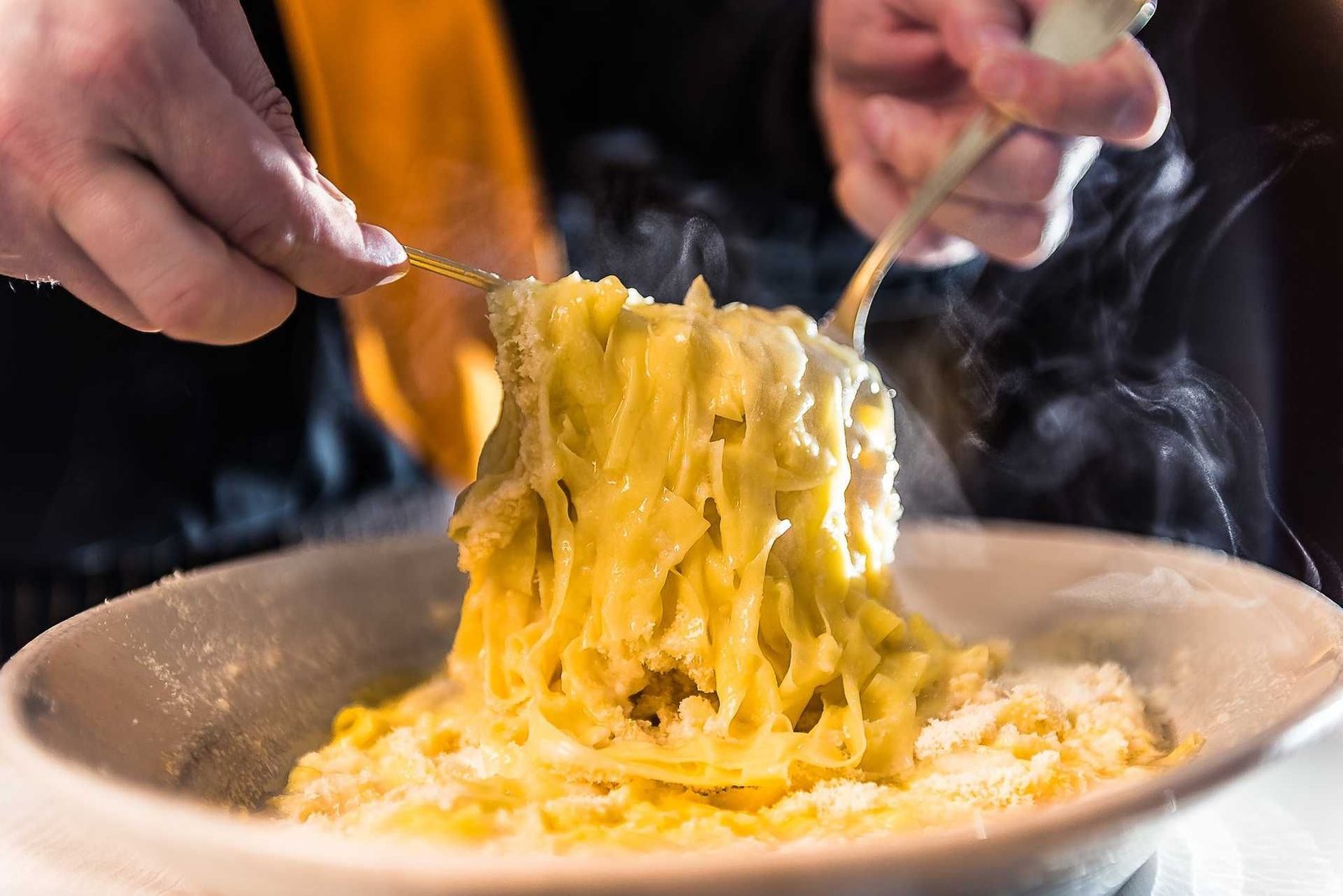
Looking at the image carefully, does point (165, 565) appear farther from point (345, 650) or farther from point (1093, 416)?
point (1093, 416)

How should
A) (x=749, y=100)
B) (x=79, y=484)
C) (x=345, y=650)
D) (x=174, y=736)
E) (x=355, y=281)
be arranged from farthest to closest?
(x=749, y=100) → (x=79, y=484) → (x=345, y=650) → (x=174, y=736) → (x=355, y=281)

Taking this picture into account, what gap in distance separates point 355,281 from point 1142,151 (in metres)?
2.36

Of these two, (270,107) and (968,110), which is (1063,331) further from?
(270,107)

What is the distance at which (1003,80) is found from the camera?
6.18 ft

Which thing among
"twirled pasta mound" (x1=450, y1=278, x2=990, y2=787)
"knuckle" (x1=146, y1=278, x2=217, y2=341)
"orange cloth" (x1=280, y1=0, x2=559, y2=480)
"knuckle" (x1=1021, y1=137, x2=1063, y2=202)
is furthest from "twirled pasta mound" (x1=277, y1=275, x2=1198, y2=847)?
"orange cloth" (x1=280, y1=0, x2=559, y2=480)

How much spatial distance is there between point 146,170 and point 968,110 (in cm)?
186

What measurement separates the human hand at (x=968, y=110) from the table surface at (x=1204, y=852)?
121cm

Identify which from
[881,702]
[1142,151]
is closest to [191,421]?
[881,702]

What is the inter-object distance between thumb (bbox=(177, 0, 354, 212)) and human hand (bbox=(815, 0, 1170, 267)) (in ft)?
4.01

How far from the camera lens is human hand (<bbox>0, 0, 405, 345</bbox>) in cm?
108

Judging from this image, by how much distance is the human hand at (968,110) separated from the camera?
1917mm

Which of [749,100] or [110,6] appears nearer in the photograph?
[110,6]

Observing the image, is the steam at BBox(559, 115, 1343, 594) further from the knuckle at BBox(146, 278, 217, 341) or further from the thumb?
the knuckle at BBox(146, 278, 217, 341)

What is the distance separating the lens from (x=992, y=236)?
235 cm
